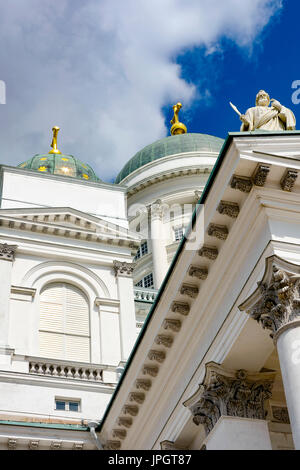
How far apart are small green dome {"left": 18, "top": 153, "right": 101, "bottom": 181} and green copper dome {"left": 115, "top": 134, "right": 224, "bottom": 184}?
1348 centimetres

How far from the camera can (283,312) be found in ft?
44.5

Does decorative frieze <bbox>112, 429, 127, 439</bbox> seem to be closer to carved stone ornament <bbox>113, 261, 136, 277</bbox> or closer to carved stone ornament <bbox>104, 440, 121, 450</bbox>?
carved stone ornament <bbox>104, 440, 121, 450</bbox>

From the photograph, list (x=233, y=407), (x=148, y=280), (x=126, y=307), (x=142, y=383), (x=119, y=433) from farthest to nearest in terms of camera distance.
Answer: (x=148, y=280) → (x=126, y=307) → (x=119, y=433) → (x=142, y=383) → (x=233, y=407)

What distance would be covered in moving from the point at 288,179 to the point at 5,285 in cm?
1379

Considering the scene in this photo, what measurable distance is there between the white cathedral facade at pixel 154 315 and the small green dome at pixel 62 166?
99mm

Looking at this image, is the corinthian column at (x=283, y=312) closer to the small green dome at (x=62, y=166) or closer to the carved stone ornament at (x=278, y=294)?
the carved stone ornament at (x=278, y=294)

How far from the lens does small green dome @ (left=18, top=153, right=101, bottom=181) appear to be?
33969 millimetres

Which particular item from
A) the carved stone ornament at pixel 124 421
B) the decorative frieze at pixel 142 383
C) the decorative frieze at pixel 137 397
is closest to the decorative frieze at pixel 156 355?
the decorative frieze at pixel 142 383

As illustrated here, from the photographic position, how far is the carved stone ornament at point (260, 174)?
1423 centimetres

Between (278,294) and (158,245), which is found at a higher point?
(158,245)

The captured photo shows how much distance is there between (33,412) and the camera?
22.8 metres

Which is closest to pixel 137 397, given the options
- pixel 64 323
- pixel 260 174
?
pixel 260 174

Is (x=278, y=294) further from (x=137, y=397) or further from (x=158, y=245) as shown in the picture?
(x=158, y=245)

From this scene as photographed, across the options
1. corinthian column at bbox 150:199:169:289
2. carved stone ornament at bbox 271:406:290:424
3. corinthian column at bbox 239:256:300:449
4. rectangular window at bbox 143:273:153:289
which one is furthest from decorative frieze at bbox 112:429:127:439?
rectangular window at bbox 143:273:153:289
